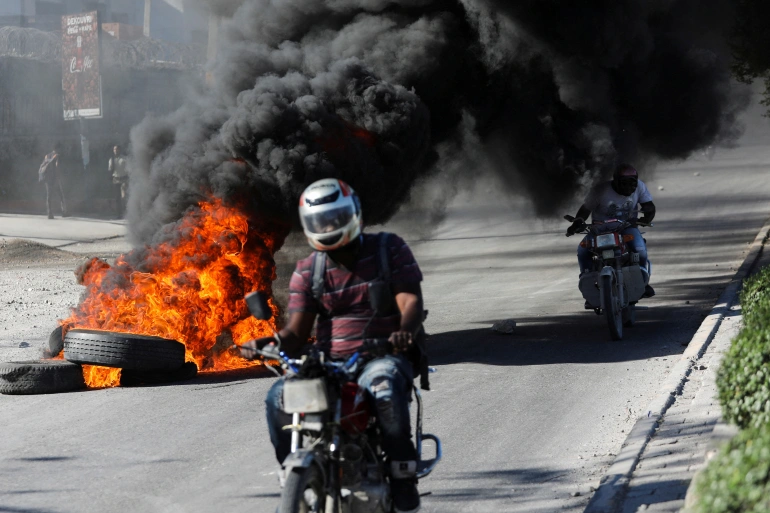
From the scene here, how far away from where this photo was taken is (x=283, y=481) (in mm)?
4016

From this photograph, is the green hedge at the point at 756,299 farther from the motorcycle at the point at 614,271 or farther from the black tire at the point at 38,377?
the black tire at the point at 38,377

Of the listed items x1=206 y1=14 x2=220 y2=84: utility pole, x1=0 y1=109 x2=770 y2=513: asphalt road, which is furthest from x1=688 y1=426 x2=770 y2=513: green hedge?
x1=206 y1=14 x2=220 y2=84: utility pole

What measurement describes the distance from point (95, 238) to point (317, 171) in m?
13.3

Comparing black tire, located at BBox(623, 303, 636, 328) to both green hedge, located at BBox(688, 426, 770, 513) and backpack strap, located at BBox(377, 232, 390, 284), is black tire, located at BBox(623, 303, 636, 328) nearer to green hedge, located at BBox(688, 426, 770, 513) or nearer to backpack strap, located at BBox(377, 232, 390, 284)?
backpack strap, located at BBox(377, 232, 390, 284)

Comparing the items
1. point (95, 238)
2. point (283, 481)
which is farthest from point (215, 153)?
point (95, 238)

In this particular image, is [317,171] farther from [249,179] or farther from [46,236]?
[46,236]

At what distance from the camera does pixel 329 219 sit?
4.42 m

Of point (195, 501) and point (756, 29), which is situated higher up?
point (756, 29)

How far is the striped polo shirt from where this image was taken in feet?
15.0

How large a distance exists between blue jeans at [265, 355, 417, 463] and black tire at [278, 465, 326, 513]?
0.43m

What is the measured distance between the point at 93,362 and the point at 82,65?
58.1 feet

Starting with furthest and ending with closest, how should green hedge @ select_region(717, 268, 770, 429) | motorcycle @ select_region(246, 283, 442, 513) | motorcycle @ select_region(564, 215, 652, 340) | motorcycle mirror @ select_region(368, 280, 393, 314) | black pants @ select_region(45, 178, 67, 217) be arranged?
black pants @ select_region(45, 178, 67, 217), motorcycle @ select_region(564, 215, 652, 340), green hedge @ select_region(717, 268, 770, 429), motorcycle mirror @ select_region(368, 280, 393, 314), motorcycle @ select_region(246, 283, 442, 513)

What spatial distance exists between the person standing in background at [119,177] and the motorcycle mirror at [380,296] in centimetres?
2168

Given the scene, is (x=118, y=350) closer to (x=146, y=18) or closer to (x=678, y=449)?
(x=678, y=449)
